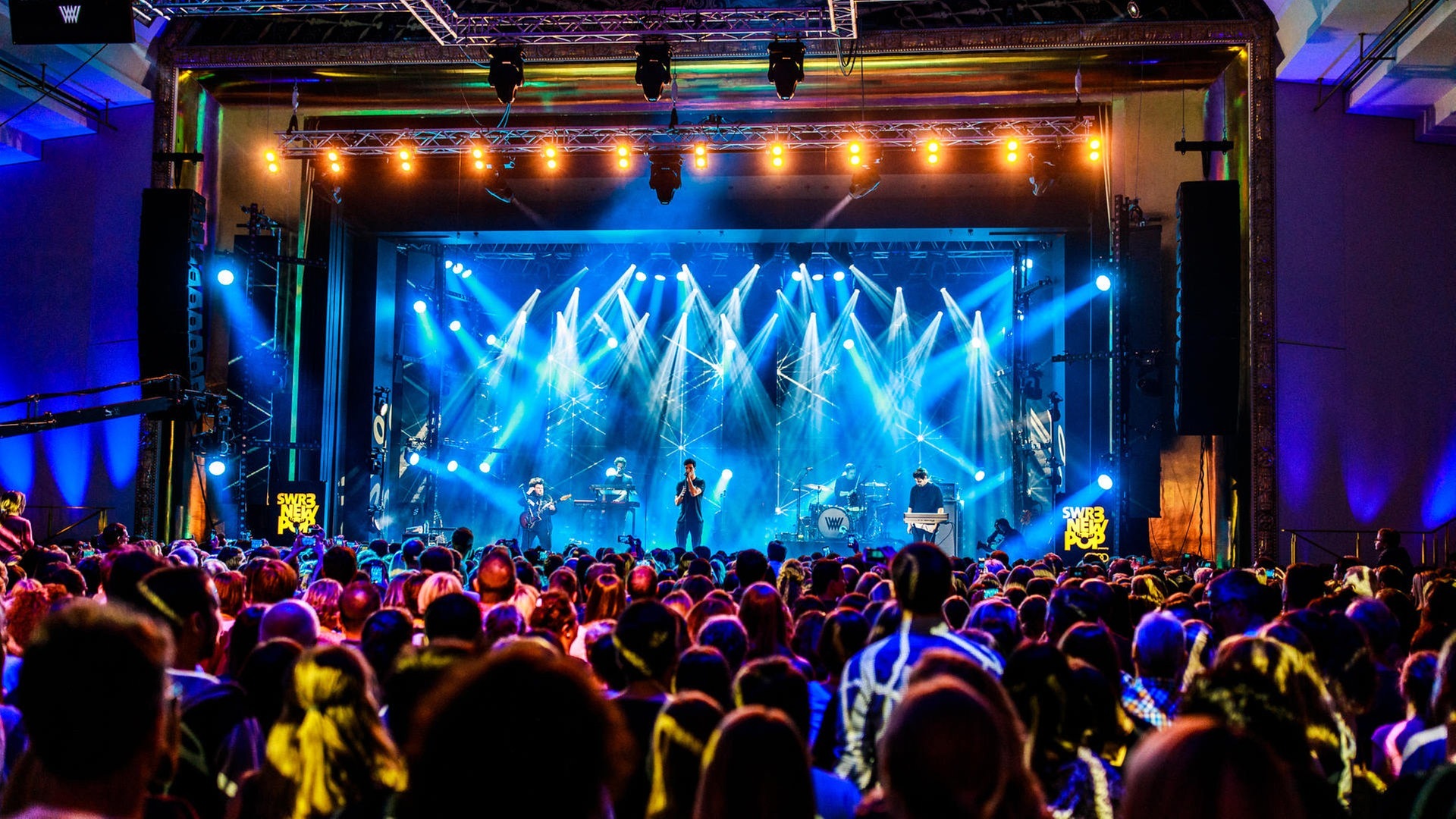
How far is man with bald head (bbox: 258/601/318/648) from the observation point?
357 centimetres

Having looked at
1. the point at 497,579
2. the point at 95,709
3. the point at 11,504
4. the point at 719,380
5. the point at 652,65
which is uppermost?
the point at 652,65

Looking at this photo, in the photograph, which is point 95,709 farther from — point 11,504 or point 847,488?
point 847,488

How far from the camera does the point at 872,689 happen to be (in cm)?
339

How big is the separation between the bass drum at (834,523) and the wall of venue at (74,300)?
32.9 ft

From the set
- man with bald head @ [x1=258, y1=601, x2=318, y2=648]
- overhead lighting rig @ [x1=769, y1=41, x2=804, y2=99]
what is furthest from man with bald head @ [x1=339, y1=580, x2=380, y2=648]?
overhead lighting rig @ [x1=769, y1=41, x2=804, y2=99]

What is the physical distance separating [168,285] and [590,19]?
620cm

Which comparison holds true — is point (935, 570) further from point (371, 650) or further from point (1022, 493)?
point (1022, 493)

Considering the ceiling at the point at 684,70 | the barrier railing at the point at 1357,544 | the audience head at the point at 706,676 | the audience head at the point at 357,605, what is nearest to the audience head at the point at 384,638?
the audience head at the point at 706,676

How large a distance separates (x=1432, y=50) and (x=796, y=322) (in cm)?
1153

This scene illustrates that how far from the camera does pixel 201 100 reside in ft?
53.6

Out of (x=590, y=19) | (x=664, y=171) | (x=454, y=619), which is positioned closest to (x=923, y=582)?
(x=454, y=619)

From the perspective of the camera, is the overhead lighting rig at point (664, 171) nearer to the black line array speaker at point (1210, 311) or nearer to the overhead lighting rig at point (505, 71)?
the overhead lighting rig at point (505, 71)

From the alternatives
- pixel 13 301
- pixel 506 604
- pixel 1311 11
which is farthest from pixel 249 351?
pixel 1311 11

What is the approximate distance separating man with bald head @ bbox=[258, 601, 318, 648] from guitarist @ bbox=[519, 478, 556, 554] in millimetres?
14540
